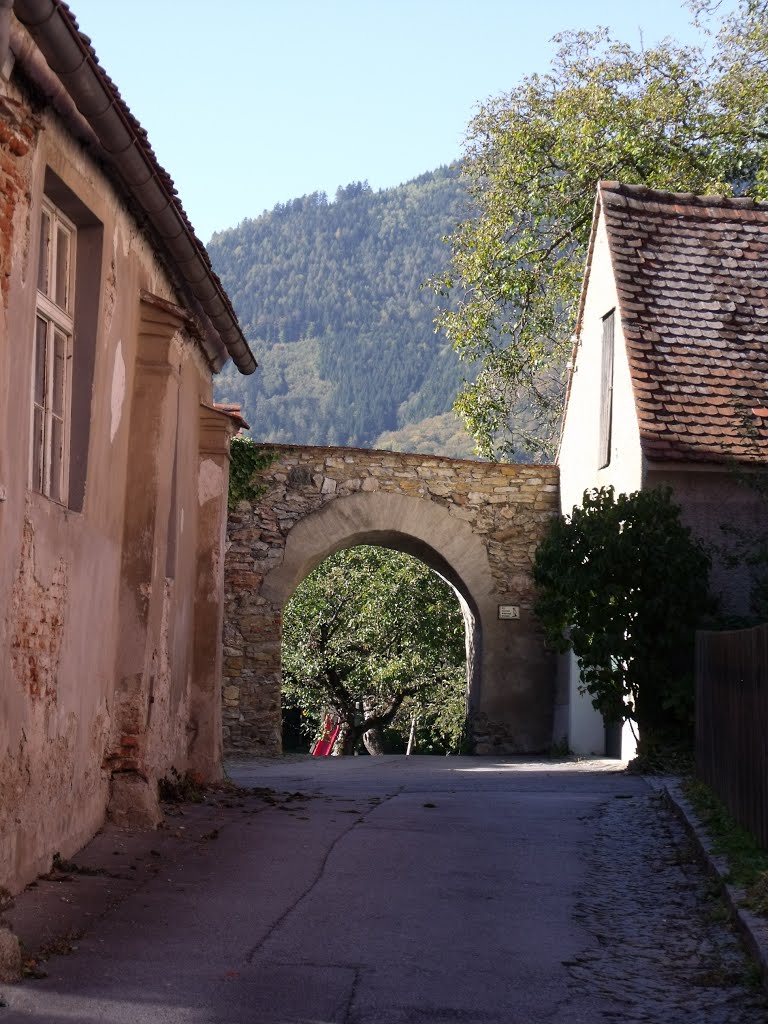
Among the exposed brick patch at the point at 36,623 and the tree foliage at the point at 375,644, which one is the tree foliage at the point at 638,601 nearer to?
the exposed brick patch at the point at 36,623

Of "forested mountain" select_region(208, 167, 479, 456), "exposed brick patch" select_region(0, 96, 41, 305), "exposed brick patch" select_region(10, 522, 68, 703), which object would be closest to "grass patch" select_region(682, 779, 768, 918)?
"exposed brick patch" select_region(10, 522, 68, 703)

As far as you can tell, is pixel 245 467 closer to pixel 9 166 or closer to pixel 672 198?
pixel 672 198

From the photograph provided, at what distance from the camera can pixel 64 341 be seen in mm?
7469

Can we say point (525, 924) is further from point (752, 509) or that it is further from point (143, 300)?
point (752, 509)

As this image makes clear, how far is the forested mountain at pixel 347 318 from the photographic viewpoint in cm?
12006

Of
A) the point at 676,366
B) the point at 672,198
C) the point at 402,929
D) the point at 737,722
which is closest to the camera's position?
the point at 402,929

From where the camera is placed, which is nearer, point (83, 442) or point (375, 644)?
point (83, 442)

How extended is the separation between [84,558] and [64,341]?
46.2 inches

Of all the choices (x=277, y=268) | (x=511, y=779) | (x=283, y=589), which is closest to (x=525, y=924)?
(x=511, y=779)

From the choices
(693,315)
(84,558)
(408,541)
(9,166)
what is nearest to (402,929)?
(84,558)

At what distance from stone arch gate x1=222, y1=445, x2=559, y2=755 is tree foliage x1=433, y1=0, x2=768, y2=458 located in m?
4.12

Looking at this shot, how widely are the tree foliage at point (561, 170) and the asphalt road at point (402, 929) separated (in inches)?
571

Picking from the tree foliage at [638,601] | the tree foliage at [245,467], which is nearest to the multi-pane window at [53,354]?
the tree foliage at [638,601]

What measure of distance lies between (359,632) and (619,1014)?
27258 mm
